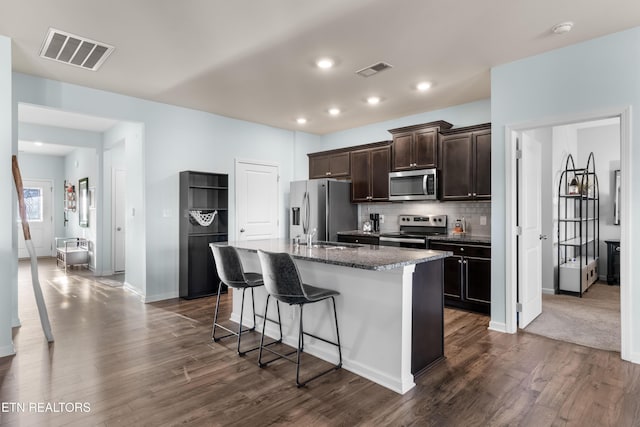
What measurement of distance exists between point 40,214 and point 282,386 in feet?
32.7

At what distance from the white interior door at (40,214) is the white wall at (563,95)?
418 inches

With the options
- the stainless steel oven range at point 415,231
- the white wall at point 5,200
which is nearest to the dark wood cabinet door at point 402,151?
the stainless steel oven range at point 415,231

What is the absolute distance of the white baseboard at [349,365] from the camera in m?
2.48

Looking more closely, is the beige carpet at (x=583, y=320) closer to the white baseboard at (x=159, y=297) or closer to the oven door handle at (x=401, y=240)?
the oven door handle at (x=401, y=240)

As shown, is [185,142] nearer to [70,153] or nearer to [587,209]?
[70,153]

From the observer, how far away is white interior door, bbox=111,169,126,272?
6.98 metres

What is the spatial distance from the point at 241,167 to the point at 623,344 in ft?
16.9

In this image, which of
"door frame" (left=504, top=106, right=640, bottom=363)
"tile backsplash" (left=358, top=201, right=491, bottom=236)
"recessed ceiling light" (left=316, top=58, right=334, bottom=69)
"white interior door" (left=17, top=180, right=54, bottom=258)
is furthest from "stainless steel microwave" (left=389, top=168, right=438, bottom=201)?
"white interior door" (left=17, top=180, right=54, bottom=258)

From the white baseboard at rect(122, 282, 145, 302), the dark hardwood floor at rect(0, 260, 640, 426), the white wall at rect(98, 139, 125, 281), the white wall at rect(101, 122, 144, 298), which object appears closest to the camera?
the dark hardwood floor at rect(0, 260, 640, 426)

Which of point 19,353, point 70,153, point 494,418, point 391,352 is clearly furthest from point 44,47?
point 70,153

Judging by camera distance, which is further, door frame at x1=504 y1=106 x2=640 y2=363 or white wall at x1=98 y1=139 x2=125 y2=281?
white wall at x1=98 y1=139 x2=125 y2=281

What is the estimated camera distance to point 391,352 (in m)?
Result: 2.53

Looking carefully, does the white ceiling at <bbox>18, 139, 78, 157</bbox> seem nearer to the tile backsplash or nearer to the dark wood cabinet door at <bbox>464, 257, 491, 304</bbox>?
the tile backsplash

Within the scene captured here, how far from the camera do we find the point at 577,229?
6.39 metres
